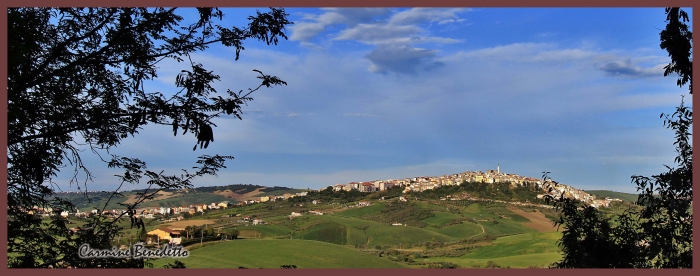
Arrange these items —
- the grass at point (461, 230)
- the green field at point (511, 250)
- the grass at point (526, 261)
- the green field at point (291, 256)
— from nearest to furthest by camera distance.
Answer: the green field at point (291, 256)
the grass at point (526, 261)
the green field at point (511, 250)
the grass at point (461, 230)

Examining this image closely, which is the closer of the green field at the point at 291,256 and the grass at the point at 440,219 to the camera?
the green field at the point at 291,256

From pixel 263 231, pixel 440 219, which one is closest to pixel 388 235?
pixel 440 219

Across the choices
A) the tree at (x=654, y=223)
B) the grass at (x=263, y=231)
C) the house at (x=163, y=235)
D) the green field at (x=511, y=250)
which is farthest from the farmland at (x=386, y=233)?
the tree at (x=654, y=223)

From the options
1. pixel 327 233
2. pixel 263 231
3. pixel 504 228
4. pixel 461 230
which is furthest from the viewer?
pixel 461 230

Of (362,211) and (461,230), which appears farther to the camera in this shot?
(362,211)

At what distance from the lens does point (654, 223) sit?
571cm

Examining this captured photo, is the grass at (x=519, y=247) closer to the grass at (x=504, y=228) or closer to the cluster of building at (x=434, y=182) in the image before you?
the grass at (x=504, y=228)

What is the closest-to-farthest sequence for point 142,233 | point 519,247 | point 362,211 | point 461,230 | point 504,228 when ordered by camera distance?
point 142,233 < point 519,247 < point 504,228 < point 461,230 < point 362,211

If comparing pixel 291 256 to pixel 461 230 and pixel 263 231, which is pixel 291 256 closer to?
pixel 263 231

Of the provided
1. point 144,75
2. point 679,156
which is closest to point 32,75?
point 144,75

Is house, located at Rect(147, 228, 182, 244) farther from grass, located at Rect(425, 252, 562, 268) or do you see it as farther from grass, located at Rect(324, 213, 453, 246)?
grass, located at Rect(324, 213, 453, 246)

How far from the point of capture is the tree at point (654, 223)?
5555 millimetres

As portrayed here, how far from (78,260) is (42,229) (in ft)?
2.10

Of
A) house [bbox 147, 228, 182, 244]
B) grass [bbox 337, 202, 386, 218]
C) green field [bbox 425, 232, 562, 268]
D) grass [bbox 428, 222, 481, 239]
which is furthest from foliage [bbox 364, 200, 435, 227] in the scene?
house [bbox 147, 228, 182, 244]
